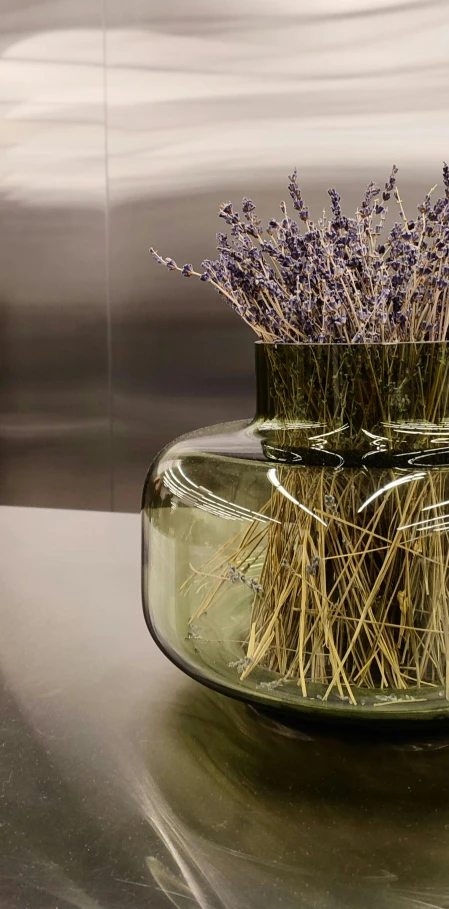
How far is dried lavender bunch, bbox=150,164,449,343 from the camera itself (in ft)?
1.61

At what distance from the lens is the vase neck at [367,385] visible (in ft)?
1.59

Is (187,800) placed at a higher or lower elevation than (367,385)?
lower

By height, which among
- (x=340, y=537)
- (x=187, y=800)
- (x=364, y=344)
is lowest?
(x=187, y=800)

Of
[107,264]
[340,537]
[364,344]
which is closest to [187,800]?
[340,537]

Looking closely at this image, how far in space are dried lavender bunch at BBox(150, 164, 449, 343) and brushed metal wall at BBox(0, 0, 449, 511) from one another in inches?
56.2

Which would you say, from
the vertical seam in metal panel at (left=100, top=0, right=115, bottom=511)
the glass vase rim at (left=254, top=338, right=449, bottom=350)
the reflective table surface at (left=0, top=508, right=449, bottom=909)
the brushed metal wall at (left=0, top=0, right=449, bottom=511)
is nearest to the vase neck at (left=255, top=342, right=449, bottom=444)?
the glass vase rim at (left=254, top=338, right=449, bottom=350)

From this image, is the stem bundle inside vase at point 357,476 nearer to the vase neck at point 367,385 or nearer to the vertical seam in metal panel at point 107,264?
the vase neck at point 367,385

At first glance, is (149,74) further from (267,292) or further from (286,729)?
(286,729)

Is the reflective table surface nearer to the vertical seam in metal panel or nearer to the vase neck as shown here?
the vase neck

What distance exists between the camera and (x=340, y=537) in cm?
50

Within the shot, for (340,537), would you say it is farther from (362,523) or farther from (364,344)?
(364,344)

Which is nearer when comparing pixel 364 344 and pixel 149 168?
pixel 364 344

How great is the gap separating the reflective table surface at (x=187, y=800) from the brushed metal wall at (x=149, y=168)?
1.49 meters

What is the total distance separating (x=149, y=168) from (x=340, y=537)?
176 centimetres
